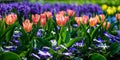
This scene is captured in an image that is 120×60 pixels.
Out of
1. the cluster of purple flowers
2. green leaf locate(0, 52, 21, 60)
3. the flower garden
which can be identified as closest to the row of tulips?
the flower garden

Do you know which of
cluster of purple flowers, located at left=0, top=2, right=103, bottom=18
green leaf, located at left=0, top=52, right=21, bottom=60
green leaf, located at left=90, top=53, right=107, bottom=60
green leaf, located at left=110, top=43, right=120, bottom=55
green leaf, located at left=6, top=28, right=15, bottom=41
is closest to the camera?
green leaf, located at left=0, top=52, right=21, bottom=60

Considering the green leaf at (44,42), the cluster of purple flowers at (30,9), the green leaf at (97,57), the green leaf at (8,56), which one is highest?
the green leaf at (8,56)

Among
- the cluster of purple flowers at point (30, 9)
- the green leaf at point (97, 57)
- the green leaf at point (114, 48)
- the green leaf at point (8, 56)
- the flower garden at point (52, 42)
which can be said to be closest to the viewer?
the green leaf at point (8, 56)

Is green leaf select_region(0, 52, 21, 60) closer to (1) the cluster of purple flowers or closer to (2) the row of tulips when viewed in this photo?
(2) the row of tulips

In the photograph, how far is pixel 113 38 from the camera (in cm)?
508

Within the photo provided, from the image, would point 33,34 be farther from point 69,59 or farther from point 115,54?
point 115,54

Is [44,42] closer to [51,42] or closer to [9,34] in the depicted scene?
[51,42]

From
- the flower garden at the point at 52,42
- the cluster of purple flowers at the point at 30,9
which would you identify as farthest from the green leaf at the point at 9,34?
the cluster of purple flowers at the point at 30,9

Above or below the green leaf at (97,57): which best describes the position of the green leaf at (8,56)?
above

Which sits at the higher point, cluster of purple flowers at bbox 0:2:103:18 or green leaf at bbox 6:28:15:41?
green leaf at bbox 6:28:15:41

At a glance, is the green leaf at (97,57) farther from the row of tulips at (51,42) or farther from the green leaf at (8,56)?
the green leaf at (8,56)

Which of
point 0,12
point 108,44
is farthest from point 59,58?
point 0,12

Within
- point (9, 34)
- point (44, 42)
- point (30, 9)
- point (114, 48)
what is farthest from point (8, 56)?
point (30, 9)

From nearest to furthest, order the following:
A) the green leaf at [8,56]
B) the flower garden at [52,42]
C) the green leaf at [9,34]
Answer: the green leaf at [8,56] < the flower garden at [52,42] < the green leaf at [9,34]
